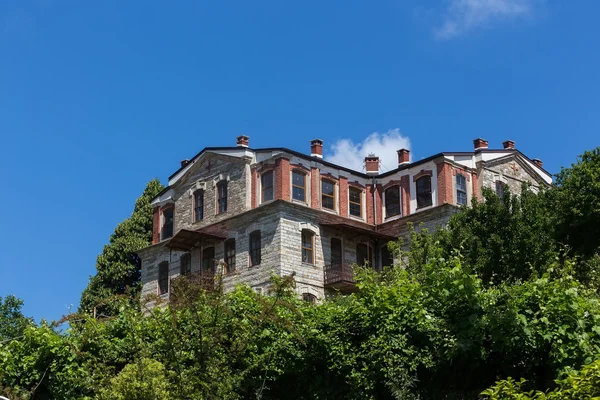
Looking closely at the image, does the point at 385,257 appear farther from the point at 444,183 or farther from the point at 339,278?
the point at 444,183

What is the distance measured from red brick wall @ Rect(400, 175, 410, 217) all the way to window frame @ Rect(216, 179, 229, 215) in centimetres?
858

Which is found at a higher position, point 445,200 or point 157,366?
point 445,200

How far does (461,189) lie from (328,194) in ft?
20.9

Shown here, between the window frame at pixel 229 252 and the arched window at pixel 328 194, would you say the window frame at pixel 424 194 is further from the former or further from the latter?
the window frame at pixel 229 252

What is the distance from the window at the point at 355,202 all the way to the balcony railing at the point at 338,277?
11.6 ft

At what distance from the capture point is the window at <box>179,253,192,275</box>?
45938mm

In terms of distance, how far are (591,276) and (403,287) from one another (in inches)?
634

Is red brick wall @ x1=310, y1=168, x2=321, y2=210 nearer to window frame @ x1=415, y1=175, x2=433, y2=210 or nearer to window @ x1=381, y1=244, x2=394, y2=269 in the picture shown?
window @ x1=381, y1=244, x2=394, y2=269

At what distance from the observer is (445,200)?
1679 inches

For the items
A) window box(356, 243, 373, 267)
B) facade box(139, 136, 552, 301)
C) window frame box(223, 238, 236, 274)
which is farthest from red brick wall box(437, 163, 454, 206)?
window frame box(223, 238, 236, 274)

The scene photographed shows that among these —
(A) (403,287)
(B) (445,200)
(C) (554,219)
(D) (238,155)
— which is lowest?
(A) (403,287)

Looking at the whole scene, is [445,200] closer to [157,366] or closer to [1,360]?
[1,360]

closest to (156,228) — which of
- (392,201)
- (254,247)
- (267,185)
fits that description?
(254,247)

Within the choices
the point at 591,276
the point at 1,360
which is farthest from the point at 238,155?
the point at 1,360
